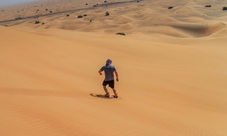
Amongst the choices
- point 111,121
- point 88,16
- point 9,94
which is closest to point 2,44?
point 9,94

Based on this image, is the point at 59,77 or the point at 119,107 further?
the point at 59,77

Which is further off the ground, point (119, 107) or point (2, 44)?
point (2, 44)

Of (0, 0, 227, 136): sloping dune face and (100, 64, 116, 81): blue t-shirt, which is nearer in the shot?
(0, 0, 227, 136): sloping dune face

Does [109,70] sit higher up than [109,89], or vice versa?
[109,70]

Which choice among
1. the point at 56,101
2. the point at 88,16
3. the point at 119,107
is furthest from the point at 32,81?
the point at 88,16

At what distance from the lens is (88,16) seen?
4362 centimetres

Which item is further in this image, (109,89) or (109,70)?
(109,89)

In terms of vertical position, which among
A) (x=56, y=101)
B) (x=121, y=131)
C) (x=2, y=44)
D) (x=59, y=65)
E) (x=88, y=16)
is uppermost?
(x=88, y=16)

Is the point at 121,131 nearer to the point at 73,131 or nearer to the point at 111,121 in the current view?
the point at 111,121

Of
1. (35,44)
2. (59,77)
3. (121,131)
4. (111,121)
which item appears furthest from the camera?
(35,44)

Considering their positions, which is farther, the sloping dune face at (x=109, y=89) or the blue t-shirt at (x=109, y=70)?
the blue t-shirt at (x=109, y=70)

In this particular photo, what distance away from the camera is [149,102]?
23.8ft

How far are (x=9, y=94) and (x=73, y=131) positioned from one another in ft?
6.52

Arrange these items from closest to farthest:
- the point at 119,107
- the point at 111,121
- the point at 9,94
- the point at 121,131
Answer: the point at 121,131, the point at 111,121, the point at 9,94, the point at 119,107
